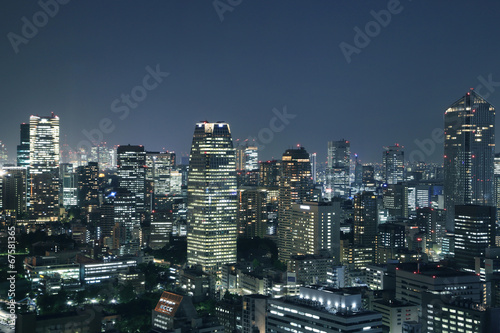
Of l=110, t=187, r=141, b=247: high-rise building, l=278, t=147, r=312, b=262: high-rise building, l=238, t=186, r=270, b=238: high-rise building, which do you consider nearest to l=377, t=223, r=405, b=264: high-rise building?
l=278, t=147, r=312, b=262: high-rise building

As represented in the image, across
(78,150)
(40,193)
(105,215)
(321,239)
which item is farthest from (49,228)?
(78,150)

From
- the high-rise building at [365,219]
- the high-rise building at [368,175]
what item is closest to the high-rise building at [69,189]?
the high-rise building at [365,219]

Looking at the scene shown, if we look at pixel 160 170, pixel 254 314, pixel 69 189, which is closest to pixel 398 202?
pixel 160 170

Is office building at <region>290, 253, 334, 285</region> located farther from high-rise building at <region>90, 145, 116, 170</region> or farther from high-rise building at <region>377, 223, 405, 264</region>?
high-rise building at <region>90, 145, 116, 170</region>

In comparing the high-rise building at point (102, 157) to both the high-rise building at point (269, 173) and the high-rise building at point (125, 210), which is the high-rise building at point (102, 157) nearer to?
the high-rise building at point (269, 173)

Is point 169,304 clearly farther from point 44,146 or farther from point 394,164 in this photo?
point 394,164
